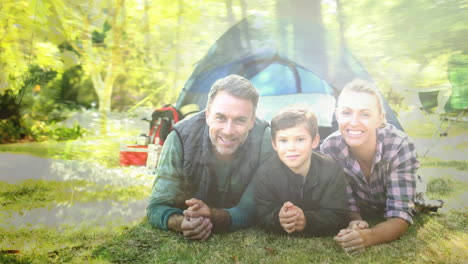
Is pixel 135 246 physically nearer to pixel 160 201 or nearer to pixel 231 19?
pixel 160 201

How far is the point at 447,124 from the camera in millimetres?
2633

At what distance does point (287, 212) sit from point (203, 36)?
Result: 1338 millimetres

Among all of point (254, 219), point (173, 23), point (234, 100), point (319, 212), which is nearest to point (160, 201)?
point (254, 219)

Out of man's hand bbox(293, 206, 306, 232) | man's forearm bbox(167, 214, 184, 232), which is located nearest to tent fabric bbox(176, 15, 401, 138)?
man's hand bbox(293, 206, 306, 232)

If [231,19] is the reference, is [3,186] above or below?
below

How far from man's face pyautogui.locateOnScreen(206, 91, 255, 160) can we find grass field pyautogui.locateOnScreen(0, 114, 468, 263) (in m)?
0.59

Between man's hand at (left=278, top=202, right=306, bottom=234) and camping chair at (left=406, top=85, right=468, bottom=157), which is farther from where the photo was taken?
camping chair at (left=406, top=85, right=468, bottom=157)

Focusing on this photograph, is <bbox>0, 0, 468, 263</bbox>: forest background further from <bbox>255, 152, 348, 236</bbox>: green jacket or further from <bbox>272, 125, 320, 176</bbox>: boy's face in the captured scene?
<bbox>272, 125, 320, 176</bbox>: boy's face

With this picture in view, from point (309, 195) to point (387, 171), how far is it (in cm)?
59

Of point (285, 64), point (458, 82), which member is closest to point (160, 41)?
point (285, 64)

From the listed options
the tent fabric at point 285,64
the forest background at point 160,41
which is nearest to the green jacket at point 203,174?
the tent fabric at point 285,64

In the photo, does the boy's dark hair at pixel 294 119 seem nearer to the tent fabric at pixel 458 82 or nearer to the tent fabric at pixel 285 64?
the tent fabric at pixel 285 64

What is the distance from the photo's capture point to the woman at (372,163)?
8.12 feet

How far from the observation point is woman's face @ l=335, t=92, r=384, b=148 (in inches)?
97.3
